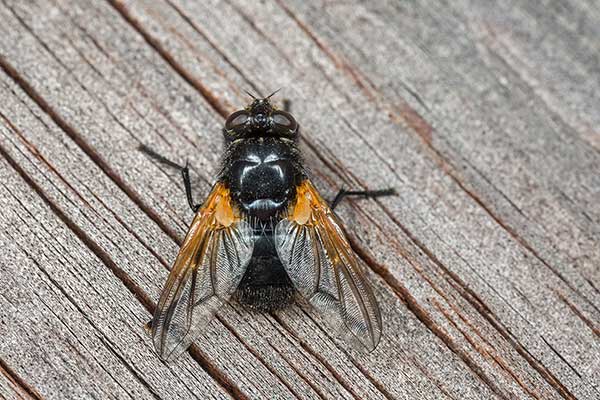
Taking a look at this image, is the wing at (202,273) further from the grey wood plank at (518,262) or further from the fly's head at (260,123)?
the grey wood plank at (518,262)

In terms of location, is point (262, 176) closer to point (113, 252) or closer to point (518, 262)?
point (113, 252)

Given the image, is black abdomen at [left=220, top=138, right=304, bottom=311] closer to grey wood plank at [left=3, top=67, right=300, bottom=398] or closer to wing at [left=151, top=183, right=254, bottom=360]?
wing at [left=151, top=183, right=254, bottom=360]

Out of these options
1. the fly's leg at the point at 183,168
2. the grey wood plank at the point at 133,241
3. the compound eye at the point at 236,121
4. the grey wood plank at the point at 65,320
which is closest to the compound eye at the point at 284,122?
the compound eye at the point at 236,121

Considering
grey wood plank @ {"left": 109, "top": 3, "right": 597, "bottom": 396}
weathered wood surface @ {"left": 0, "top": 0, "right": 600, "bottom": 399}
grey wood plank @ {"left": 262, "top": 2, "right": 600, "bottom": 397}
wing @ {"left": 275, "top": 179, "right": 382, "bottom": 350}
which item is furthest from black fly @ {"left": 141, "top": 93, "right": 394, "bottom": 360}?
grey wood plank @ {"left": 262, "top": 2, "right": 600, "bottom": 397}

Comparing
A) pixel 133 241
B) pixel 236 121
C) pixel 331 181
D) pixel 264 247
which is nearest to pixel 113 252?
pixel 133 241

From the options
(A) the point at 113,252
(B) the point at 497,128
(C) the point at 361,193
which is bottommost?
(A) the point at 113,252

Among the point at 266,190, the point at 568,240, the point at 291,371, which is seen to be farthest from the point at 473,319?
the point at 266,190

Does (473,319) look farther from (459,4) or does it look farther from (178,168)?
(459,4)
